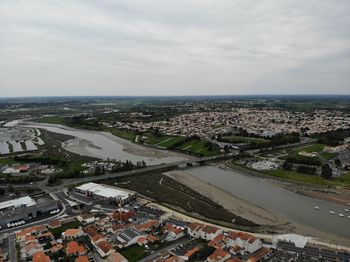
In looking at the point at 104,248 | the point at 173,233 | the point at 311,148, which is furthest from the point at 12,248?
the point at 311,148

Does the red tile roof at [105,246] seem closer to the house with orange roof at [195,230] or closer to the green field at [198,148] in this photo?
the house with orange roof at [195,230]

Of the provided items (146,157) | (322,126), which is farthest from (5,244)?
(322,126)

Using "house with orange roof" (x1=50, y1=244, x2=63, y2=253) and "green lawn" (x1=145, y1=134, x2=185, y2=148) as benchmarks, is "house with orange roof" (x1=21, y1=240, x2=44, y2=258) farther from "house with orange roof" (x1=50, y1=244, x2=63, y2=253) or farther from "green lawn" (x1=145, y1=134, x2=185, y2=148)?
"green lawn" (x1=145, y1=134, x2=185, y2=148)

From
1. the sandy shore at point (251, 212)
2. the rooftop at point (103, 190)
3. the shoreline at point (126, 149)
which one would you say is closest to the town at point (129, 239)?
the rooftop at point (103, 190)

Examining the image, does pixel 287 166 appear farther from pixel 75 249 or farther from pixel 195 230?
pixel 75 249

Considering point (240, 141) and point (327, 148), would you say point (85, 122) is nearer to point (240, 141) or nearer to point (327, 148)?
point (240, 141)

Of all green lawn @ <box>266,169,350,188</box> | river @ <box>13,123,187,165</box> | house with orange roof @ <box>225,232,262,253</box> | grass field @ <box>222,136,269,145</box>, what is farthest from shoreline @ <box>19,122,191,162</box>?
house with orange roof @ <box>225,232,262,253</box>
